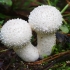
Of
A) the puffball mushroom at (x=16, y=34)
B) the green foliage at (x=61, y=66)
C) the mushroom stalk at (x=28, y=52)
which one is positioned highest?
the puffball mushroom at (x=16, y=34)

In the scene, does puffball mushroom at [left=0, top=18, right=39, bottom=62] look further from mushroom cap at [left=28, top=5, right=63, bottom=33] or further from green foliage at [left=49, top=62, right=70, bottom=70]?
green foliage at [left=49, top=62, right=70, bottom=70]

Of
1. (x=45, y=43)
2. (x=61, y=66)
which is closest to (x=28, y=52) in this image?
(x=45, y=43)

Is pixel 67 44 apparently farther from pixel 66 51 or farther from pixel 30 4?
pixel 30 4

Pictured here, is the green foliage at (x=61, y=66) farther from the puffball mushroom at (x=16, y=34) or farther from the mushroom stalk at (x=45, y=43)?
the puffball mushroom at (x=16, y=34)

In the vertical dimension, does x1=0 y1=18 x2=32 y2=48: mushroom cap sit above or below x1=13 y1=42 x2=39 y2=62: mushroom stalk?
above

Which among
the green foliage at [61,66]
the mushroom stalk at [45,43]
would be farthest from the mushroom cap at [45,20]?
the green foliage at [61,66]

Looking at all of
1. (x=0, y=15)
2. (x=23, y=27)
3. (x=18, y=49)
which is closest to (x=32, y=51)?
(x=18, y=49)

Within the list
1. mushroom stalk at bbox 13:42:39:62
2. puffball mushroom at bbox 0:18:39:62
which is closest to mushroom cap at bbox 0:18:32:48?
puffball mushroom at bbox 0:18:39:62
